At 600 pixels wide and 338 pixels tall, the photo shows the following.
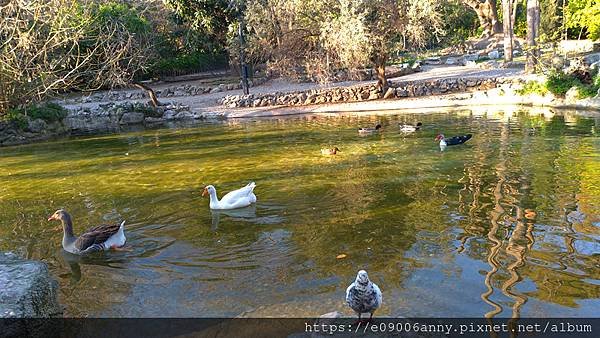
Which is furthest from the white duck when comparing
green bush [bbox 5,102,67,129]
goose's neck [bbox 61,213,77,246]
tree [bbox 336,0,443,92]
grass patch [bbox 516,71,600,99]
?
grass patch [bbox 516,71,600,99]

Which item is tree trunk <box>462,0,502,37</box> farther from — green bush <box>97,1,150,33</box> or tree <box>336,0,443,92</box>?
green bush <box>97,1,150,33</box>

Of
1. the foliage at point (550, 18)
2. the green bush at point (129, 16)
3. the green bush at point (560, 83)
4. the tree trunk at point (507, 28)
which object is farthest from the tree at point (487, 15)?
the green bush at point (129, 16)

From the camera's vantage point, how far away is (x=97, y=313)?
6.03 m

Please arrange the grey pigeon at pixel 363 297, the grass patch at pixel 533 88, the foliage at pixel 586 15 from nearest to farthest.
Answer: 1. the grey pigeon at pixel 363 297
2. the grass patch at pixel 533 88
3. the foliage at pixel 586 15

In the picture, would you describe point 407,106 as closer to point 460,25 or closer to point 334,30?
point 334,30

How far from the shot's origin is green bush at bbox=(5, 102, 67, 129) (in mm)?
22938

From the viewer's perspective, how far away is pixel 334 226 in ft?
27.9

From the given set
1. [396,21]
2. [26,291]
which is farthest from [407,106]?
[26,291]

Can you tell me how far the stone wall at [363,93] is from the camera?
2794cm

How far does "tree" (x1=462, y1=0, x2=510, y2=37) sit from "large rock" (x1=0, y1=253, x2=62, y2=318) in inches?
1784

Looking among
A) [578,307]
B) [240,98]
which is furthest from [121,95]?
[578,307]

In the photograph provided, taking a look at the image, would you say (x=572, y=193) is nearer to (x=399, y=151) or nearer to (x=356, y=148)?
(x=399, y=151)

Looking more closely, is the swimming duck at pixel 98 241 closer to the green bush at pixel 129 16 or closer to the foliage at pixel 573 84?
the foliage at pixel 573 84

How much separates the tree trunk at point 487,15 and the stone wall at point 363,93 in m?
19.2
